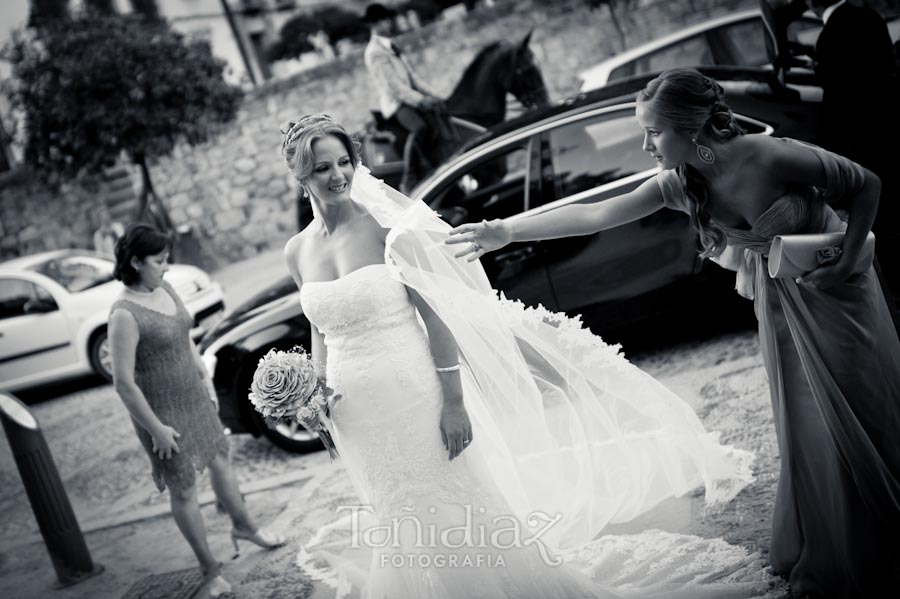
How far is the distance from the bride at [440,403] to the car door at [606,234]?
183cm

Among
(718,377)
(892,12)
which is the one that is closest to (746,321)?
(718,377)

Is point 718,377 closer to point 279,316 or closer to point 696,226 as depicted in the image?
point 696,226

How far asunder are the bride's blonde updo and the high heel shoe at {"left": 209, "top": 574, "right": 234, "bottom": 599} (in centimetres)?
245

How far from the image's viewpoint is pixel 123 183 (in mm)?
16594

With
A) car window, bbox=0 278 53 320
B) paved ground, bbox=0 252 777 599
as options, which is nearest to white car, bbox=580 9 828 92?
paved ground, bbox=0 252 777 599

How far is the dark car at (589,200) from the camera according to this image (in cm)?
526

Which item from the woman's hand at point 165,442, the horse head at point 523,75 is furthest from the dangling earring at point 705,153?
the horse head at point 523,75

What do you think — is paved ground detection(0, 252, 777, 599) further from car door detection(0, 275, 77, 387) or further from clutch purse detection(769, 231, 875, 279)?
car door detection(0, 275, 77, 387)

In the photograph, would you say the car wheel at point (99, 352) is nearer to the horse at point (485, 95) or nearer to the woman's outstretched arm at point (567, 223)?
the horse at point (485, 95)

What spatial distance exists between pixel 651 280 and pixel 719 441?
147 centimetres

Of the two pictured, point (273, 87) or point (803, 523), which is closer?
point (803, 523)

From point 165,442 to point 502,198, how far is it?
2.86 metres

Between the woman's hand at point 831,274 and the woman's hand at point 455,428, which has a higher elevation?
the woman's hand at point 831,274

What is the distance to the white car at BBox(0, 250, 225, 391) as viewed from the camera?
9875 mm
